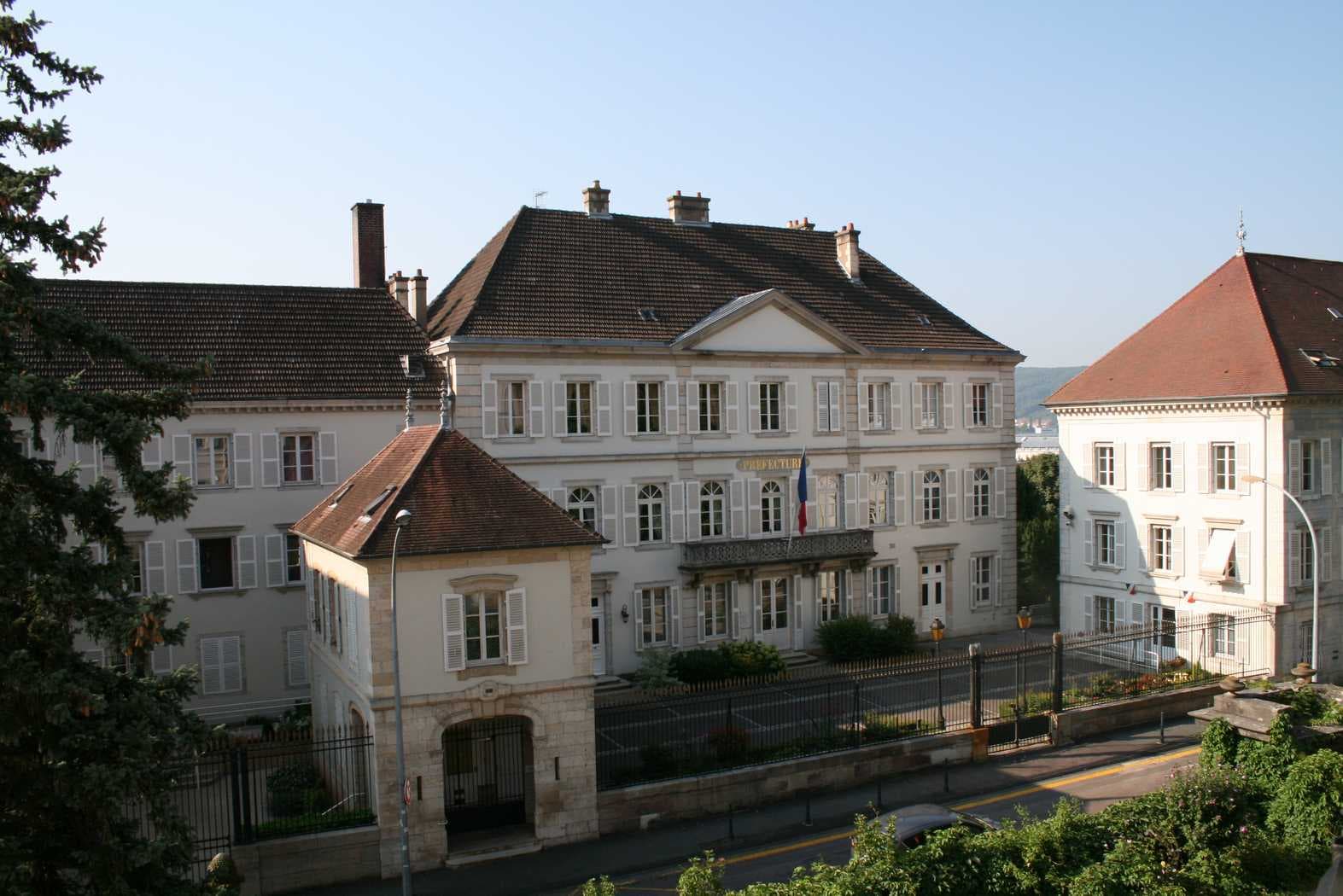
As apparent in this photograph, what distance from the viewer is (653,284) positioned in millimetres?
36312

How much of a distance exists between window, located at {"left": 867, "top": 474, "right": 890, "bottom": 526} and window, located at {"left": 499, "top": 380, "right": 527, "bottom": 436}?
41.5ft

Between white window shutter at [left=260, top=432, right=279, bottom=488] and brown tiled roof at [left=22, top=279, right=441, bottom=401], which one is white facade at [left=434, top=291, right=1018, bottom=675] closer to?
brown tiled roof at [left=22, top=279, right=441, bottom=401]

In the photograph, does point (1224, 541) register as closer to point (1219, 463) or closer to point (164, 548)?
point (1219, 463)

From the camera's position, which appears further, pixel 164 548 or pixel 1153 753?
pixel 164 548

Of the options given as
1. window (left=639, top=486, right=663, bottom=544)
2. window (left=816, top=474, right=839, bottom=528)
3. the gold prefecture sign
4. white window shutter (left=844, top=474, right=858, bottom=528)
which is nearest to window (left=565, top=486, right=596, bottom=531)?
window (left=639, top=486, right=663, bottom=544)

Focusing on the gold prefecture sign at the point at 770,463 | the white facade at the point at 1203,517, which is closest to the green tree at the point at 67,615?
the gold prefecture sign at the point at 770,463

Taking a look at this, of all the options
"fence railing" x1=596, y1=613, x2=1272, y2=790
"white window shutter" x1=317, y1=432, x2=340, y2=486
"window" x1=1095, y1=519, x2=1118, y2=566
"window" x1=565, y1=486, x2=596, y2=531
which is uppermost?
"white window shutter" x1=317, y1=432, x2=340, y2=486

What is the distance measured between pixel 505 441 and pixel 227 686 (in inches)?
394

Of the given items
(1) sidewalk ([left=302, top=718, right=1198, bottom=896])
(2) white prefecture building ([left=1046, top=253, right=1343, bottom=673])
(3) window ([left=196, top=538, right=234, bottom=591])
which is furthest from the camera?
(2) white prefecture building ([left=1046, top=253, right=1343, bottom=673])

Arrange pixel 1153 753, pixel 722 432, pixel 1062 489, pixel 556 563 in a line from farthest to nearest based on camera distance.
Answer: pixel 1062 489
pixel 722 432
pixel 1153 753
pixel 556 563

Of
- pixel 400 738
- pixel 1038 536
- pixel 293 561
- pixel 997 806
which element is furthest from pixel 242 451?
pixel 1038 536

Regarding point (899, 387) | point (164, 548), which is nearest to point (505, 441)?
point (164, 548)

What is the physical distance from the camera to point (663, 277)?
36812mm

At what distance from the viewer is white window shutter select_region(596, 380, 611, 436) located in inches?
1315
